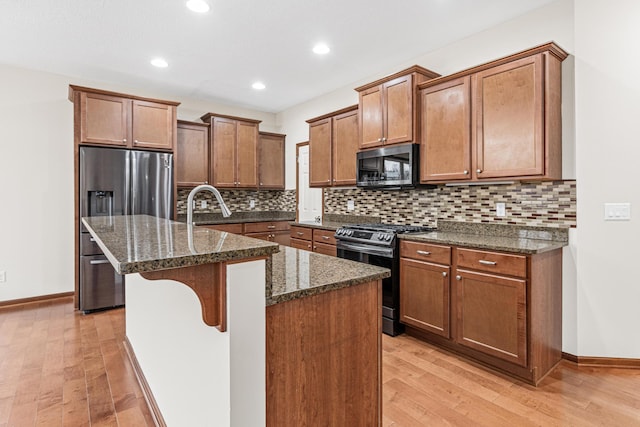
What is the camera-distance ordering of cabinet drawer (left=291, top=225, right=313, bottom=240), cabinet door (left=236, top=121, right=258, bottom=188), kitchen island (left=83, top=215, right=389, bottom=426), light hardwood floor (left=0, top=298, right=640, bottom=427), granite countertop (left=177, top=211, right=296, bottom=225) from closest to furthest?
kitchen island (left=83, top=215, right=389, bottom=426) → light hardwood floor (left=0, top=298, right=640, bottom=427) → cabinet drawer (left=291, top=225, right=313, bottom=240) → granite countertop (left=177, top=211, right=296, bottom=225) → cabinet door (left=236, top=121, right=258, bottom=188)

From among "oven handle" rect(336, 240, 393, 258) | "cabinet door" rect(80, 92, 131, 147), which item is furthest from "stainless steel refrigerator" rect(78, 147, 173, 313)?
"oven handle" rect(336, 240, 393, 258)

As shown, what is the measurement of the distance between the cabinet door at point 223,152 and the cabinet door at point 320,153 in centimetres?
123

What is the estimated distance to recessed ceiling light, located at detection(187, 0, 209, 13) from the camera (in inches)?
99.6

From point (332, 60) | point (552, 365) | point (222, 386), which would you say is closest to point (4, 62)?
point (332, 60)

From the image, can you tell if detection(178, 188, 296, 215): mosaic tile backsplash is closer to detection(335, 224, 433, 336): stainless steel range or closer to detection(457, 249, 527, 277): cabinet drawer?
detection(335, 224, 433, 336): stainless steel range

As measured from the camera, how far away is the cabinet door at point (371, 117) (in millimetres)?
3430

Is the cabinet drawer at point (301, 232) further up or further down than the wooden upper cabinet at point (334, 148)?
further down

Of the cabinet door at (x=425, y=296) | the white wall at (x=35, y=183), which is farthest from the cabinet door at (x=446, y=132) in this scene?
the white wall at (x=35, y=183)

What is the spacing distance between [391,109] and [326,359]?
8.73 ft

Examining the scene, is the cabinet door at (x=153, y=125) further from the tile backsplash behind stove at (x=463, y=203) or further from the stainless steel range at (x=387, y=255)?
the stainless steel range at (x=387, y=255)

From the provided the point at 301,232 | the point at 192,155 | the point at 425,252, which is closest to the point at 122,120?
the point at 192,155

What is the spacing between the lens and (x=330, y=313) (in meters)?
1.23

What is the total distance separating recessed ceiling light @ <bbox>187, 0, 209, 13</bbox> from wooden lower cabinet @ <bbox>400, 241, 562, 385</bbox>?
247cm

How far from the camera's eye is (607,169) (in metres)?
2.39
